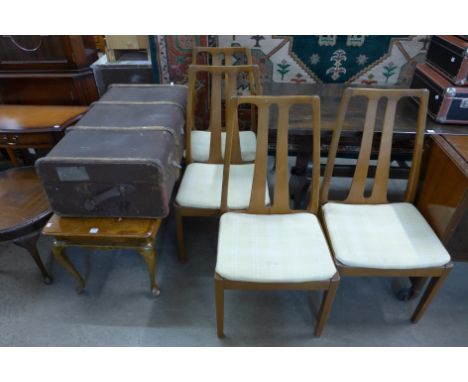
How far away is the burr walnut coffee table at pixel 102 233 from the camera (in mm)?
1273

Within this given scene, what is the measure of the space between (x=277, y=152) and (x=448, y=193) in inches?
29.3

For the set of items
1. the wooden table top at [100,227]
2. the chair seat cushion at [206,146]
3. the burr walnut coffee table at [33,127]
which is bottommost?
the wooden table top at [100,227]

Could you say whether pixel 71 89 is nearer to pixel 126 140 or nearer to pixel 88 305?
pixel 126 140

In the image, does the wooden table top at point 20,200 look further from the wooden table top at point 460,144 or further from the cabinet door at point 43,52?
the wooden table top at point 460,144

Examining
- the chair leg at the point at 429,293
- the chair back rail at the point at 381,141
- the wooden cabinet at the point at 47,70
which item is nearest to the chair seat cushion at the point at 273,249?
the chair back rail at the point at 381,141

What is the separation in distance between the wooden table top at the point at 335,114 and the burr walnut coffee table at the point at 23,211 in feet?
4.14

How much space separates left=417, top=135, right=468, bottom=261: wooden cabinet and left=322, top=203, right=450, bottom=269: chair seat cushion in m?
0.09

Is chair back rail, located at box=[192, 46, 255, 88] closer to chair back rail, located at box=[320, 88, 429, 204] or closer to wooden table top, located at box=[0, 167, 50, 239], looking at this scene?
chair back rail, located at box=[320, 88, 429, 204]

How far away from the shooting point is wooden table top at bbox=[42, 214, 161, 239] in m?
1.27

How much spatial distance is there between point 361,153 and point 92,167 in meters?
1.13

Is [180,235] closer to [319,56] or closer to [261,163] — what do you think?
[261,163]

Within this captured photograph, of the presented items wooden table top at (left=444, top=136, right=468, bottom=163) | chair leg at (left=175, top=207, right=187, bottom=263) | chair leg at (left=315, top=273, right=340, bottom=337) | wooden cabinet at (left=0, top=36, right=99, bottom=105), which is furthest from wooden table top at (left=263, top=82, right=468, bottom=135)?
wooden cabinet at (left=0, top=36, right=99, bottom=105)

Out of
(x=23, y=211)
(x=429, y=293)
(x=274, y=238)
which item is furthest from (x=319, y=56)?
(x=23, y=211)

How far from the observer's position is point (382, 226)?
4.34ft
